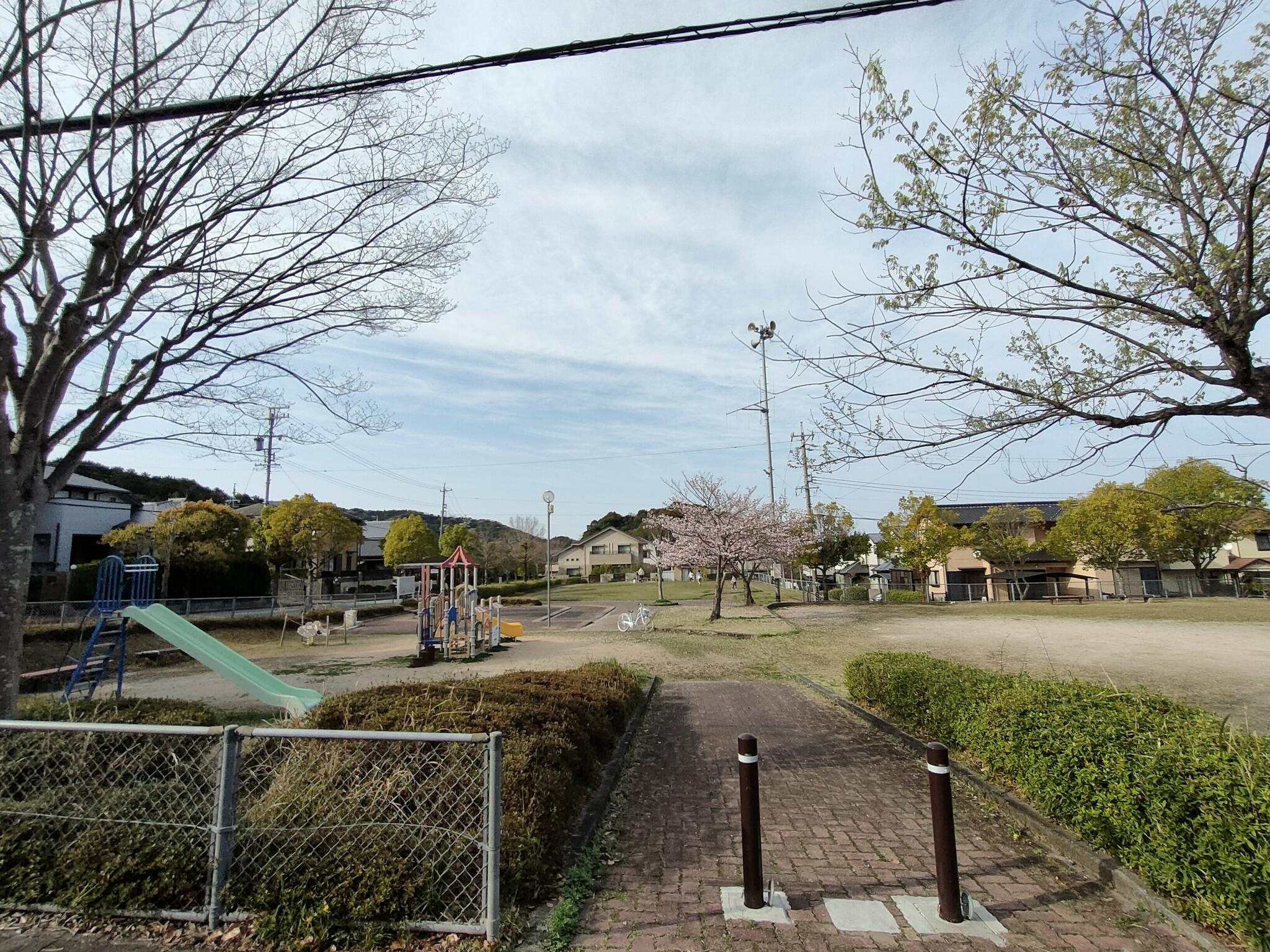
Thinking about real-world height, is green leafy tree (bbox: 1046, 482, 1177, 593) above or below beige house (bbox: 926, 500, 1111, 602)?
above

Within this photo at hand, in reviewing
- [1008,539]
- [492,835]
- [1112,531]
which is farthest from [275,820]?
[1112,531]

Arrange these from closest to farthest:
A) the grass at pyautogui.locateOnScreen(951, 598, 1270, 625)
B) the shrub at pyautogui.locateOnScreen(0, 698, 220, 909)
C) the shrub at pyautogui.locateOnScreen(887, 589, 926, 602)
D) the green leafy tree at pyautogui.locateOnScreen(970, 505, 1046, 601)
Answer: the shrub at pyautogui.locateOnScreen(0, 698, 220, 909) < the grass at pyautogui.locateOnScreen(951, 598, 1270, 625) < the shrub at pyautogui.locateOnScreen(887, 589, 926, 602) < the green leafy tree at pyautogui.locateOnScreen(970, 505, 1046, 601)

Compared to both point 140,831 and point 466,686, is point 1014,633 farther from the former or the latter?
point 140,831

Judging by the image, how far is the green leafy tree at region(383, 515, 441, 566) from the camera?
38.7 m

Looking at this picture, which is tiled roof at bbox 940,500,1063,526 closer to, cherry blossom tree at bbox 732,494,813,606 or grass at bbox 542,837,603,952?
cherry blossom tree at bbox 732,494,813,606

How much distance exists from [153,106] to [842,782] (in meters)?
8.20

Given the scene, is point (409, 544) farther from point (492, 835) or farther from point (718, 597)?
point (492, 835)

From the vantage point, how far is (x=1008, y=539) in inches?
1337

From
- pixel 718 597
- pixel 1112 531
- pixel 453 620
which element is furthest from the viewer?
pixel 1112 531

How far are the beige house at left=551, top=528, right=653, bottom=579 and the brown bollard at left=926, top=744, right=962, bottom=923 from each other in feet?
248

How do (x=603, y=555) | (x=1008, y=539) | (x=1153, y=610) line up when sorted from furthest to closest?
1. (x=603, y=555)
2. (x=1008, y=539)
3. (x=1153, y=610)

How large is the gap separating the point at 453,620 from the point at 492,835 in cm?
1300

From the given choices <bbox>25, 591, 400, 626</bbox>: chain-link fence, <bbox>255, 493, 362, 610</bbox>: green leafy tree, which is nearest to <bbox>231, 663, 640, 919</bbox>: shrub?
<bbox>25, 591, 400, 626</bbox>: chain-link fence

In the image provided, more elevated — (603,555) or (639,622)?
(603,555)
